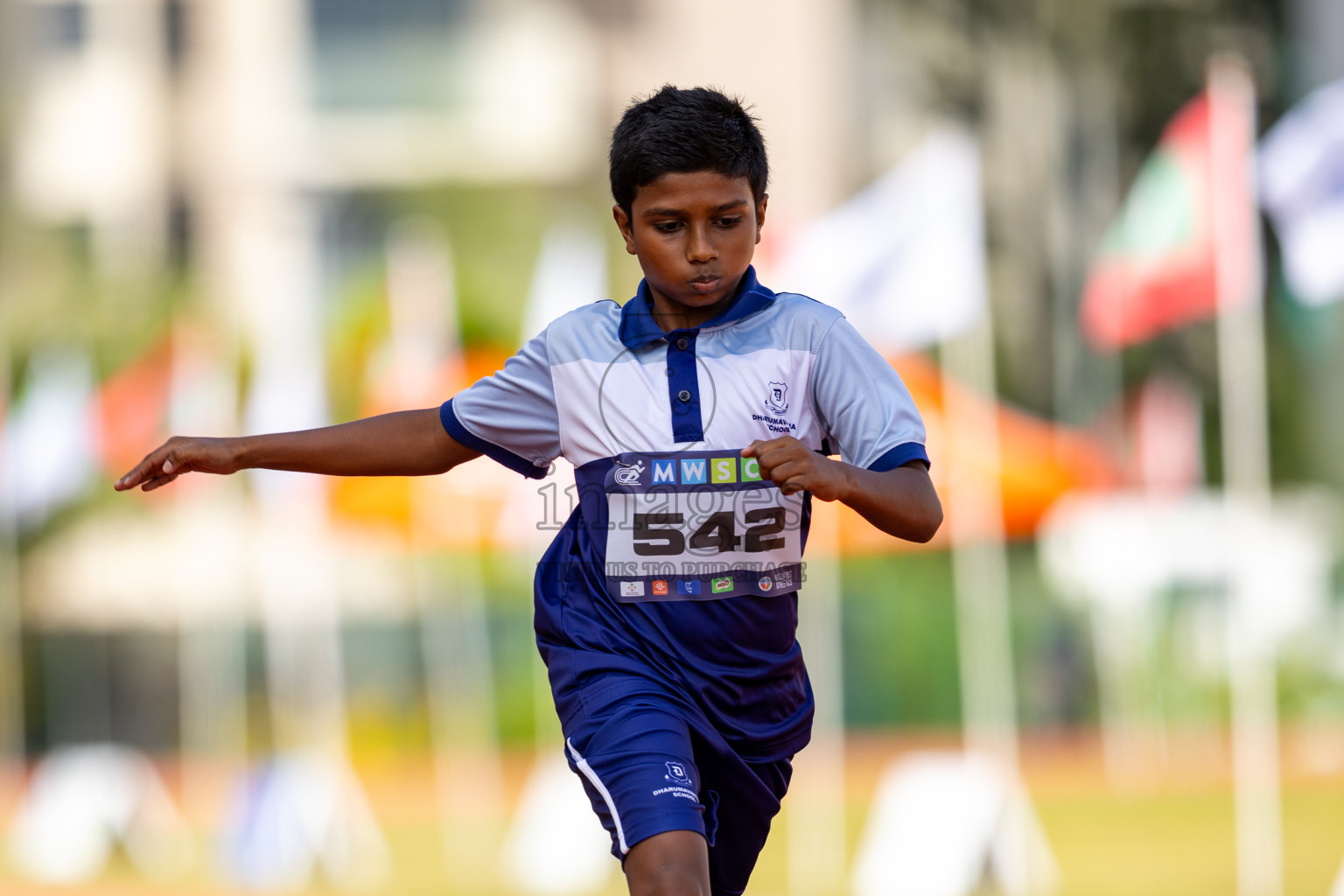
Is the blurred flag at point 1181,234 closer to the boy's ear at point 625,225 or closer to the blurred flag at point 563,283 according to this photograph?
the blurred flag at point 563,283

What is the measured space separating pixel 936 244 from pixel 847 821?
228 inches

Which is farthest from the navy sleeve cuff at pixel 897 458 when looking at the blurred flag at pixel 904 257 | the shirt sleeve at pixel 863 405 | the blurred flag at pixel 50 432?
the blurred flag at pixel 50 432

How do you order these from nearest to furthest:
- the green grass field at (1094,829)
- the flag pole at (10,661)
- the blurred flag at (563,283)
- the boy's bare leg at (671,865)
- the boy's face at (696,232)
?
the boy's bare leg at (671,865)
the boy's face at (696,232)
the green grass field at (1094,829)
the blurred flag at (563,283)
the flag pole at (10,661)

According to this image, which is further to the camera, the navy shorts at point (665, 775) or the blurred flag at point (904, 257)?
the blurred flag at point (904, 257)

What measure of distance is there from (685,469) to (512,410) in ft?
1.70

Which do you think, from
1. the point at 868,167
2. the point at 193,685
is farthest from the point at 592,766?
the point at 868,167

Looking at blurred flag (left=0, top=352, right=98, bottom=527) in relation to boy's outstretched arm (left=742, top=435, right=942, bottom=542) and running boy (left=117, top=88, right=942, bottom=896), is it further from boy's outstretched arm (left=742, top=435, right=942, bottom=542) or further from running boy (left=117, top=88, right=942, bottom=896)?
boy's outstretched arm (left=742, top=435, right=942, bottom=542)

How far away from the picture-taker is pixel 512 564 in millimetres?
22078

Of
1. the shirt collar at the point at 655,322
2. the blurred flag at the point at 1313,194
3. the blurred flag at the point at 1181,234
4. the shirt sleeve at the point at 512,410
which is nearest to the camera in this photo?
the shirt collar at the point at 655,322

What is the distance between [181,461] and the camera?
3820mm

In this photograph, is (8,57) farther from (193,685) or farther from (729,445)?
(729,445)

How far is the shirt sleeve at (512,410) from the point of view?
3934 millimetres

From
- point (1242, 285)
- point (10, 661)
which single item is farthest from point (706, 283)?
point (10, 661)

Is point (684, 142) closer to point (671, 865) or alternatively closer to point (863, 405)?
point (863, 405)
